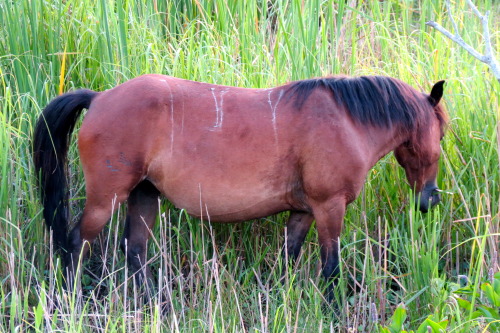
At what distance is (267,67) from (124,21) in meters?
1.06

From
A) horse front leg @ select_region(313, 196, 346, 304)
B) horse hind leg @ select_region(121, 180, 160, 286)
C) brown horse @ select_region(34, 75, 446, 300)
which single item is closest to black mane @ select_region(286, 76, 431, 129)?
brown horse @ select_region(34, 75, 446, 300)

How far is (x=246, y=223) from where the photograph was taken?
402cm

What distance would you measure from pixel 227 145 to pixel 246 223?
0.76 metres

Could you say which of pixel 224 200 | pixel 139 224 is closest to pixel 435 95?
pixel 224 200

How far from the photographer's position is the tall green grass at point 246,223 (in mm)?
3406

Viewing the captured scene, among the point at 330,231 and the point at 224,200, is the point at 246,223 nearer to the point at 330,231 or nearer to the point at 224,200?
the point at 224,200

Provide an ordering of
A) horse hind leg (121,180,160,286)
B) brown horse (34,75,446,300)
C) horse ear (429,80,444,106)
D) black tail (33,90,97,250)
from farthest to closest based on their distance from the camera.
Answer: horse hind leg (121,180,160,286)
horse ear (429,80,444,106)
black tail (33,90,97,250)
brown horse (34,75,446,300)

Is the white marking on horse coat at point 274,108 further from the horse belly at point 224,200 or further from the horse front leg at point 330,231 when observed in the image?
the horse front leg at point 330,231

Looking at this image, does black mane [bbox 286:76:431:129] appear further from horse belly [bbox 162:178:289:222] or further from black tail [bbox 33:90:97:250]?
black tail [bbox 33:90:97:250]

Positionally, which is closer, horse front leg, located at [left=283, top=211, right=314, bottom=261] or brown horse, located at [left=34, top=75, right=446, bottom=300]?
brown horse, located at [left=34, top=75, right=446, bottom=300]

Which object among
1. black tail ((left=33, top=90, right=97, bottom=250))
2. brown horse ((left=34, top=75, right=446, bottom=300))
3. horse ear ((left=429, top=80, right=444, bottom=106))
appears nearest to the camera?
brown horse ((left=34, top=75, right=446, bottom=300))

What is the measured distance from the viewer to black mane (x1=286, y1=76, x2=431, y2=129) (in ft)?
11.5

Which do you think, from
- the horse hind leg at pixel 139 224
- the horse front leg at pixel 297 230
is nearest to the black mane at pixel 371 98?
the horse front leg at pixel 297 230

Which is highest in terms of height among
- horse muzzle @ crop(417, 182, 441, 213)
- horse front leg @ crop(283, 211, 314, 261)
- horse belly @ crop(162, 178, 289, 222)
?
horse belly @ crop(162, 178, 289, 222)
